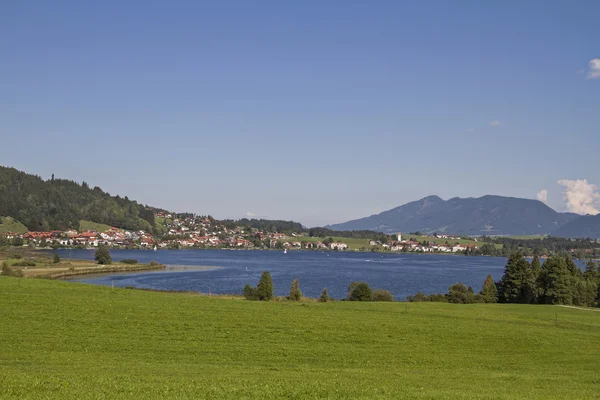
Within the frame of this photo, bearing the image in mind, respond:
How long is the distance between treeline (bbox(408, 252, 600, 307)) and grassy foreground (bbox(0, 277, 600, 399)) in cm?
2481

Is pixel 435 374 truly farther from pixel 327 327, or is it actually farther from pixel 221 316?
pixel 221 316

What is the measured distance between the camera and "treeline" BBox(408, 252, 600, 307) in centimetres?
6900

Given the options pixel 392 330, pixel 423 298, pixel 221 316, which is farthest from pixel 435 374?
pixel 423 298

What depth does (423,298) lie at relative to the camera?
68.1m

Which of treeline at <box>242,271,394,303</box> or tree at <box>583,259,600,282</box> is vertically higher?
tree at <box>583,259,600,282</box>

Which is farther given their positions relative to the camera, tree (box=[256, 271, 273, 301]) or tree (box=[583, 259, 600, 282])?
tree (box=[583, 259, 600, 282])

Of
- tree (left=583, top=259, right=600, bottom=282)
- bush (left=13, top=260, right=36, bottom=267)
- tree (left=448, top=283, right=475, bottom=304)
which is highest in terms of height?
tree (left=583, top=259, right=600, bottom=282)

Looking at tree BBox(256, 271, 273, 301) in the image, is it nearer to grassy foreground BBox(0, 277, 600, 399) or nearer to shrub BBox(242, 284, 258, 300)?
shrub BBox(242, 284, 258, 300)

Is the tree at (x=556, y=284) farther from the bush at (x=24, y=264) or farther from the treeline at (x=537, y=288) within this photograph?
the bush at (x=24, y=264)

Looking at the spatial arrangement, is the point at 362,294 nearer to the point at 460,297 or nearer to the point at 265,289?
the point at 460,297

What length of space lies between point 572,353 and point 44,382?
25.5 metres

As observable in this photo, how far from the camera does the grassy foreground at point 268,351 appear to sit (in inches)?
664

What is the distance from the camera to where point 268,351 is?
88.2 feet

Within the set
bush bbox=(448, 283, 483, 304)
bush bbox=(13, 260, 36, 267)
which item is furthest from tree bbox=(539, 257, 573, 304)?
bush bbox=(13, 260, 36, 267)
